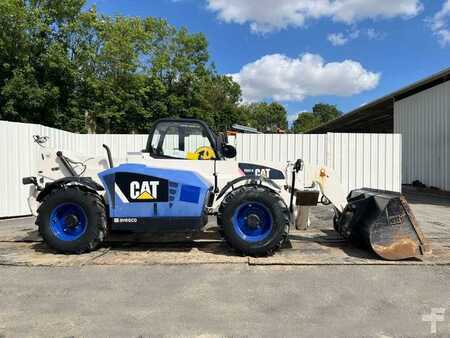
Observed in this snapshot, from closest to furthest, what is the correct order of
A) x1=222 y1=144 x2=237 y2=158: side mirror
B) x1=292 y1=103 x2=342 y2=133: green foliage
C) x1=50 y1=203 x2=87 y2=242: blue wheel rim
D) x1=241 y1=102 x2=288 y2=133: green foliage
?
x1=50 y1=203 x2=87 y2=242: blue wheel rim
x1=222 y1=144 x2=237 y2=158: side mirror
x1=241 y1=102 x2=288 y2=133: green foliage
x1=292 y1=103 x2=342 y2=133: green foliage

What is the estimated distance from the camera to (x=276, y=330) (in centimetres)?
350

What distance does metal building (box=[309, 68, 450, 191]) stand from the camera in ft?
52.9

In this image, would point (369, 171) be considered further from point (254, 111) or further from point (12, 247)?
point (254, 111)

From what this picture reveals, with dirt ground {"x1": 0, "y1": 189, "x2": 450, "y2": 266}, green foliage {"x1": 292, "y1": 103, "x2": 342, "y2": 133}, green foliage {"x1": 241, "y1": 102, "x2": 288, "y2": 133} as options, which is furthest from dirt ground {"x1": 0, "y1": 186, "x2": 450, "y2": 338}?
green foliage {"x1": 292, "y1": 103, "x2": 342, "y2": 133}

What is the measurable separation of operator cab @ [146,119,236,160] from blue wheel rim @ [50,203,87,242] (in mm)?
1492

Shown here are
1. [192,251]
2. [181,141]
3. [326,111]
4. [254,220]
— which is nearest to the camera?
[254,220]

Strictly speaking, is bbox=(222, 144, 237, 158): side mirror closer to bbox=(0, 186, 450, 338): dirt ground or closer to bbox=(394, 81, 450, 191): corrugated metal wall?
bbox=(0, 186, 450, 338): dirt ground

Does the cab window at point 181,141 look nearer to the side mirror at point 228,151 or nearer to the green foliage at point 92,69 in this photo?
the side mirror at point 228,151

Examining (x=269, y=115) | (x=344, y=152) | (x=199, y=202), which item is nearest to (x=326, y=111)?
(x=269, y=115)

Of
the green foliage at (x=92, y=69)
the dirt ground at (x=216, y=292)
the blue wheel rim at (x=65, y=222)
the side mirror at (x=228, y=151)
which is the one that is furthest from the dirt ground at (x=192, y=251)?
the green foliage at (x=92, y=69)

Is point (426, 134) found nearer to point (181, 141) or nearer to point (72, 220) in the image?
point (181, 141)

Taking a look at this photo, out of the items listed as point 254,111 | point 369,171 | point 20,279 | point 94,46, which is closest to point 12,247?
point 20,279

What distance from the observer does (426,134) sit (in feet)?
57.7

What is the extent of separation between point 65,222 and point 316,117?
95.5 metres
